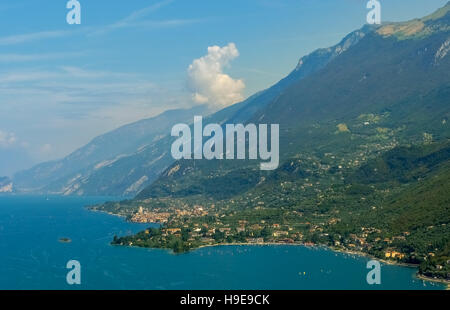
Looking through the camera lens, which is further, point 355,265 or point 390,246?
point 390,246

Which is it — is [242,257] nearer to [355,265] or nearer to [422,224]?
[355,265]

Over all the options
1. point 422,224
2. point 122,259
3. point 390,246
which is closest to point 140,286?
point 122,259

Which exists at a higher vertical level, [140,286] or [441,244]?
[441,244]

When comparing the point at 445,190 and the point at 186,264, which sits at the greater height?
the point at 445,190

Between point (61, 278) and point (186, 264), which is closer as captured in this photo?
point (61, 278)

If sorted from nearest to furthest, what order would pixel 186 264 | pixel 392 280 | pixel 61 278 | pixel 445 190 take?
pixel 392 280, pixel 61 278, pixel 186 264, pixel 445 190
